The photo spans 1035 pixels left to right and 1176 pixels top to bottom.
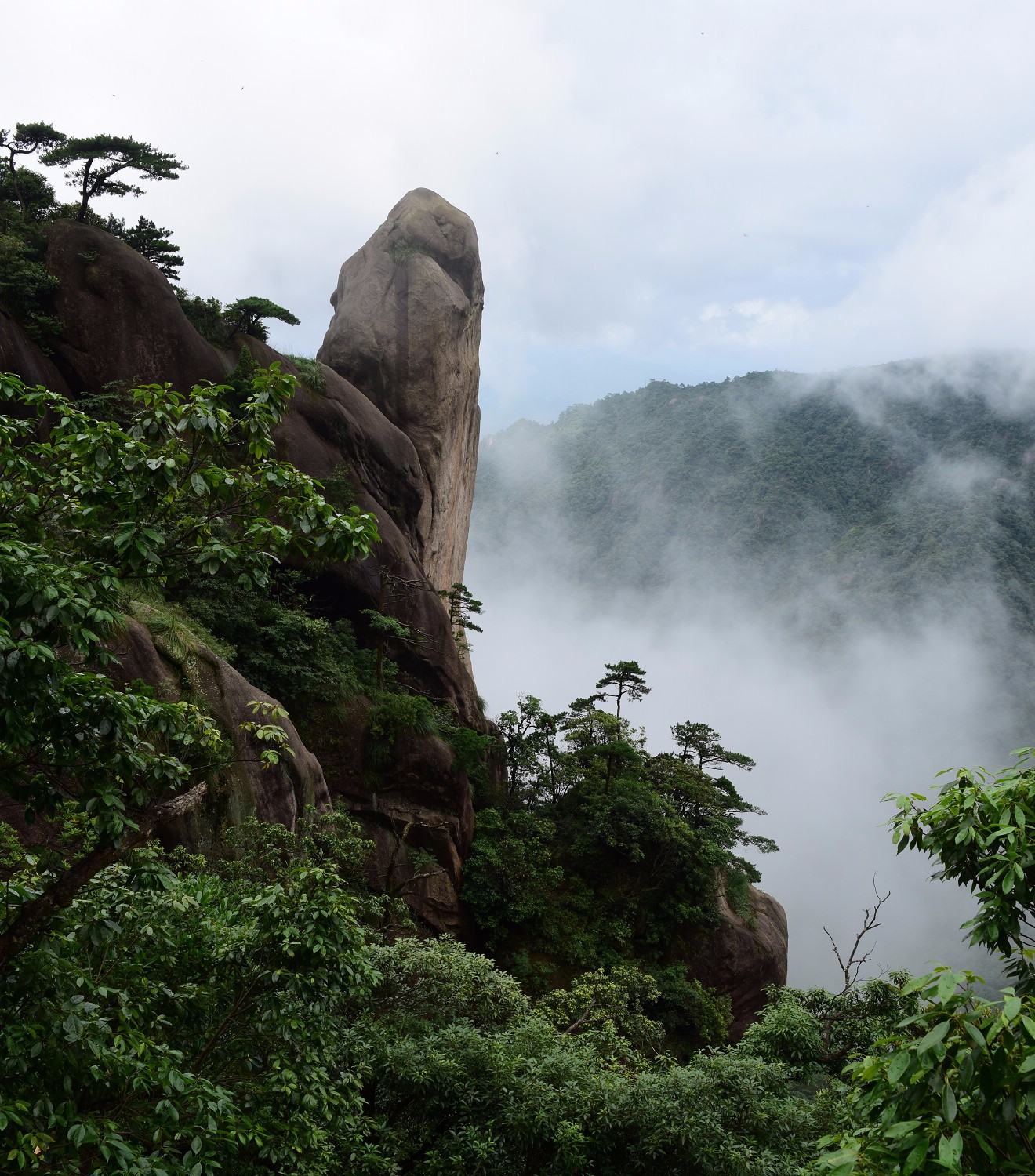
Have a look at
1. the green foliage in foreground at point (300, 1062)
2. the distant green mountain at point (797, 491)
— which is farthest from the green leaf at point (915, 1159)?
the distant green mountain at point (797, 491)

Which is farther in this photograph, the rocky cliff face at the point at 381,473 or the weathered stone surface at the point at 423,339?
the weathered stone surface at the point at 423,339

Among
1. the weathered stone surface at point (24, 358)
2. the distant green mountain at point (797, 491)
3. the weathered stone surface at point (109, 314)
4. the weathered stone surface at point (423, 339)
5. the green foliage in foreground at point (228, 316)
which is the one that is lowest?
the weathered stone surface at point (24, 358)

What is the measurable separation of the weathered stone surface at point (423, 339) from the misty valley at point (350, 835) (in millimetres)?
158

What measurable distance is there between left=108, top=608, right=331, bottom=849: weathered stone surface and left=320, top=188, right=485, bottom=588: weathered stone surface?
48.5 feet

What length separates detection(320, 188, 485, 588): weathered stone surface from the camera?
26.7 metres

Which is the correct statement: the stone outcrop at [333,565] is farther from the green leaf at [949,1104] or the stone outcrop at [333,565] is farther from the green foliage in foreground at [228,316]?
the green leaf at [949,1104]

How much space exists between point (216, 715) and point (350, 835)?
2384mm

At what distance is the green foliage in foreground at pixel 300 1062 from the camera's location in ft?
12.1

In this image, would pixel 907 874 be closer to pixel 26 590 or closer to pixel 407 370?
pixel 407 370

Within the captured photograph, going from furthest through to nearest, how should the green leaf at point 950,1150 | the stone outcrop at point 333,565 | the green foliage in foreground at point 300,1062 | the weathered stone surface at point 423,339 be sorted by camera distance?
the weathered stone surface at point 423,339
the stone outcrop at point 333,565
the green foliage in foreground at point 300,1062
the green leaf at point 950,1150

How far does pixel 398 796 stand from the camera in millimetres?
18422

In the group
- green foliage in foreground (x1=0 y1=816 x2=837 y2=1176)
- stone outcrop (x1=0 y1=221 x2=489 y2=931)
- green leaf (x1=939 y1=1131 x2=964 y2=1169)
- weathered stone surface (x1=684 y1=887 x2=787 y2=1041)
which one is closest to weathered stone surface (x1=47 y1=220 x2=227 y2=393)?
stone outcrop (x1=0 y1=221 x2=489 y2=931)

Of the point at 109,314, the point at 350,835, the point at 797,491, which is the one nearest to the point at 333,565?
the point at 109,314

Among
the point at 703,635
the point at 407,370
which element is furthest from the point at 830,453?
the point at 407,370
